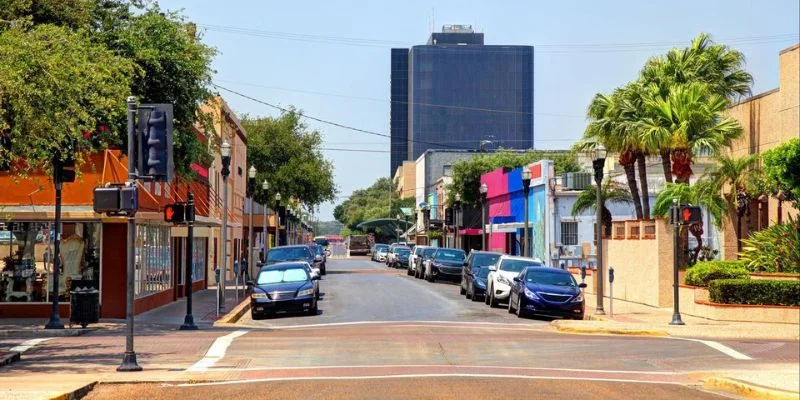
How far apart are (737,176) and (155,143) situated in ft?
72.1

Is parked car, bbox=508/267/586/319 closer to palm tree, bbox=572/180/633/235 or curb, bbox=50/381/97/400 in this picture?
palm tree, bbox=572/180/633/235

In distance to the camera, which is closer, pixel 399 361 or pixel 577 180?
pixel 399 361

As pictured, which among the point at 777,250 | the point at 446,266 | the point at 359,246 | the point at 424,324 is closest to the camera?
the point at 424,324

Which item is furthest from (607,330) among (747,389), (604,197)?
(604,197)

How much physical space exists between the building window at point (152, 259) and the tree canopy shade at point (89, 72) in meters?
2.67

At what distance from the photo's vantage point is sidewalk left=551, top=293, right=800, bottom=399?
14.2 metres

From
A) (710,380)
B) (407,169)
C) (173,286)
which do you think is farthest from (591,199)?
(407,169)

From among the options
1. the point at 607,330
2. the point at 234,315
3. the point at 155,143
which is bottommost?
the point at 234,315

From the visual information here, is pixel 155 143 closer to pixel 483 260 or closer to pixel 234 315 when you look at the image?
pixel 234 315

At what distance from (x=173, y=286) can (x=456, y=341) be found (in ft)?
63.3

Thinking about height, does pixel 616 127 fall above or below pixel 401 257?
above

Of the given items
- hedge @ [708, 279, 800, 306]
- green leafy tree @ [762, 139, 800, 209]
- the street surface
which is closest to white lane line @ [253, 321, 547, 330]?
the street surface

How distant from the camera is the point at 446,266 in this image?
2088 inches

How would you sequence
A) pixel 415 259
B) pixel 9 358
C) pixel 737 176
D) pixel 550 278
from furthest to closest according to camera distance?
pixel 415 259 → pixel 737 176 → pixel 550 278 → pixel 9 358
